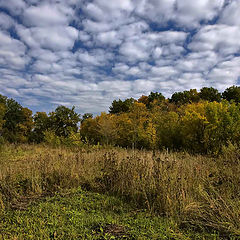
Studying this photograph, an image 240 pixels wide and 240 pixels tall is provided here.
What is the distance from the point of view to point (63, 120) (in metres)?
20.8

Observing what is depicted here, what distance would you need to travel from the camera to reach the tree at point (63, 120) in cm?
2080

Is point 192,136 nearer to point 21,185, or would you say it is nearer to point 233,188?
point 233,188

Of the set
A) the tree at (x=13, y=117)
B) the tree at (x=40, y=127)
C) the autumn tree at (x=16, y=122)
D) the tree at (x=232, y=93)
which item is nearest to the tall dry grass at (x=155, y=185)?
the tree at (x=40, y=127)

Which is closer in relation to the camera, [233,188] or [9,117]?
[233,188]

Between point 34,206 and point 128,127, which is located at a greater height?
point 128,127

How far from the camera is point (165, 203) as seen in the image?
3297mm

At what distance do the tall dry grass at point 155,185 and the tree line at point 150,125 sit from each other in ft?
12.2

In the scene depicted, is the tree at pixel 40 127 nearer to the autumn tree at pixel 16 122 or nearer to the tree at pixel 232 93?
the autumn tree at pixel 16 122

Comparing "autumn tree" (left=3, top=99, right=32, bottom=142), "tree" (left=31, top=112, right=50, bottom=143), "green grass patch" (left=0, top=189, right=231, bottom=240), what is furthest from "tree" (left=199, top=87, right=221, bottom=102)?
"green grass patch" (left=0, top=189, right=231, bottom=240)

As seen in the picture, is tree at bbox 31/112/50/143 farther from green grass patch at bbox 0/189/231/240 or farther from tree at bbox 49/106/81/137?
green grass patch at bbox 0/189/231/240

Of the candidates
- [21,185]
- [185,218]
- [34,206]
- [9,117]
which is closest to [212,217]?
[185,218]

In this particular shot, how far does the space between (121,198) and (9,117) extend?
27407 millimetres

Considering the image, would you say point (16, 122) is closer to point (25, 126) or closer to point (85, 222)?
point (25, 126)

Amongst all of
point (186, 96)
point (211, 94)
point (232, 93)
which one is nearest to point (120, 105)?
point (186, 96)
